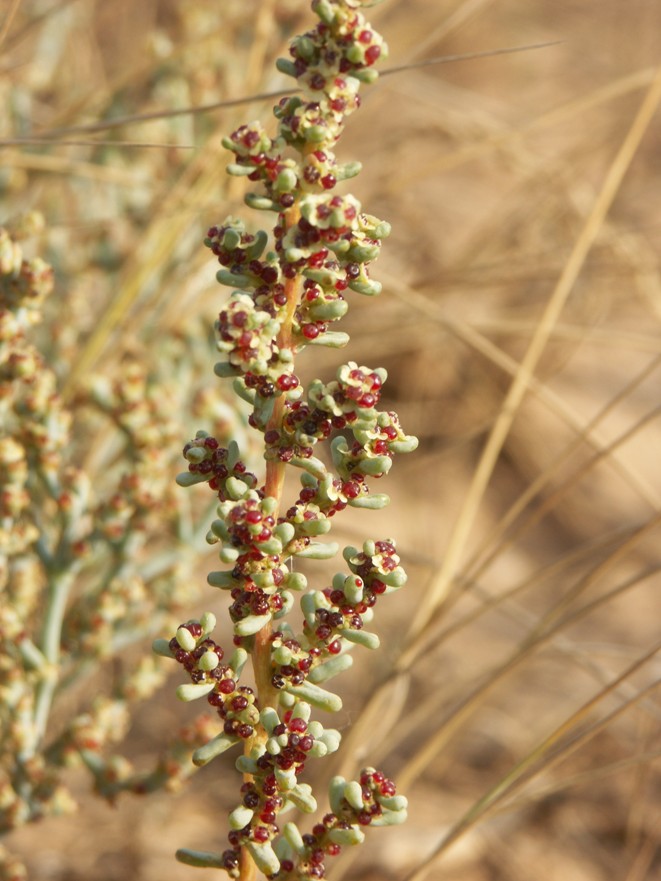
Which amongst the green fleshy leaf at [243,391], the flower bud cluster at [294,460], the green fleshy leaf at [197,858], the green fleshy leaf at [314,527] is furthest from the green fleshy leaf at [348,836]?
the green fleshy leaf at [243,391]

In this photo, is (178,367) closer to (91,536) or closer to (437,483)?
(91,536)

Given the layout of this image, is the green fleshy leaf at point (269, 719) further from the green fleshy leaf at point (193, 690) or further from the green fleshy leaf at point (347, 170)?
the green fleshy leaf at point (347, 170)

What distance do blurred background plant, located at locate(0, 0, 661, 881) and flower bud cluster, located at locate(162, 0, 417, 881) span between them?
0.31 m

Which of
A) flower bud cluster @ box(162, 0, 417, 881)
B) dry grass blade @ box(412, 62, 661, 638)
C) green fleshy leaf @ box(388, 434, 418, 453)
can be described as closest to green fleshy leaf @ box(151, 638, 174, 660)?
flower bud cluster @ box(162, 0, 417, 881)

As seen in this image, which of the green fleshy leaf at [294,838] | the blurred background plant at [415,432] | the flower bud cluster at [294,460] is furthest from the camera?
the blurred background plant at [415,432]

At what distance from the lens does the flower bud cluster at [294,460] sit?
0.68 meters

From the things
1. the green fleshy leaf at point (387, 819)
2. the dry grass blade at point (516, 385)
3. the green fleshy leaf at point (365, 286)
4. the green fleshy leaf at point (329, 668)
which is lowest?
the green fleshy leaf at point (387, 819)

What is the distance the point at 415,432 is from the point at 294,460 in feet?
7.88

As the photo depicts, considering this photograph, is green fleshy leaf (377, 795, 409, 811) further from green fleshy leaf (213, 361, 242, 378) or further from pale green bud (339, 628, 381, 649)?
green fleshy leaf (213, 361, 242, 378)

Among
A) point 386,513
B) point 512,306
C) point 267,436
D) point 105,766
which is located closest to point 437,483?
point 386,513

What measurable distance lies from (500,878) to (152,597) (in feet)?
3.32

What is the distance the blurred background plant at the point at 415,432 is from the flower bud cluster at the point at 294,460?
31cm

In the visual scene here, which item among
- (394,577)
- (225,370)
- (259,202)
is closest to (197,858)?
(394,577)

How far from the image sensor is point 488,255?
2.69 metres
